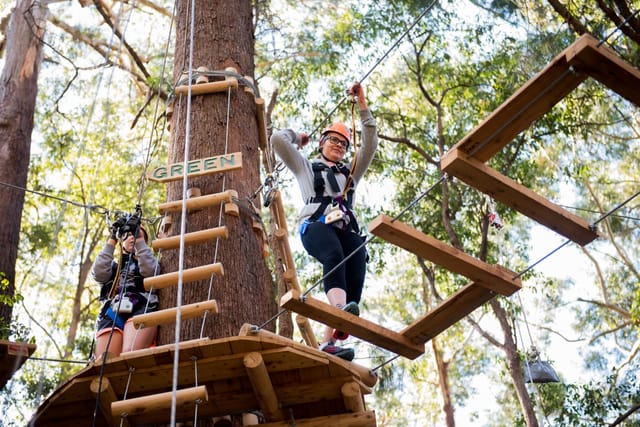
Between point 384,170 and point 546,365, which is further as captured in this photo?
point 384,170

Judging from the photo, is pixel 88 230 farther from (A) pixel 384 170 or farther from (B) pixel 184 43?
(B) pixel 184 43

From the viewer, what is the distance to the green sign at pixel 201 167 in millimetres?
4031

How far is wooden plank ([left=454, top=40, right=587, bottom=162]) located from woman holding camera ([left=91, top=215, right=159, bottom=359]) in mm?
1733

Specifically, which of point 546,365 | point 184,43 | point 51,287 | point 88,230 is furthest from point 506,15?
point 51,287

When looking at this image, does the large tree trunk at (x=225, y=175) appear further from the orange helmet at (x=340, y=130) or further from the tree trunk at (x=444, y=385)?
the tree trunk at (x=444, y=385)

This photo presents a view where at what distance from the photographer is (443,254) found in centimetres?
324

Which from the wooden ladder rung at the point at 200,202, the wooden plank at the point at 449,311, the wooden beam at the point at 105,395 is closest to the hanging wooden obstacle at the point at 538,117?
the wooden plank at the point at 449,311

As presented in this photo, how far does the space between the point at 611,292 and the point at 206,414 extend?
38.5 feet

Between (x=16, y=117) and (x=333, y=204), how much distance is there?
→ 4372 millimetres

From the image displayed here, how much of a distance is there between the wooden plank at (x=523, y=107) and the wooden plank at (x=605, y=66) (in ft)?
0.11

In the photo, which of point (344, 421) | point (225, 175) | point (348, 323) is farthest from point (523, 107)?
point (225, 175)

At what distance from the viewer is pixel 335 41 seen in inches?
377

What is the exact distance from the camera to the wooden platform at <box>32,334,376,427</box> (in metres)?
3.29

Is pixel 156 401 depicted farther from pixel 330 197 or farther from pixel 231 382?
pixel 330 197
